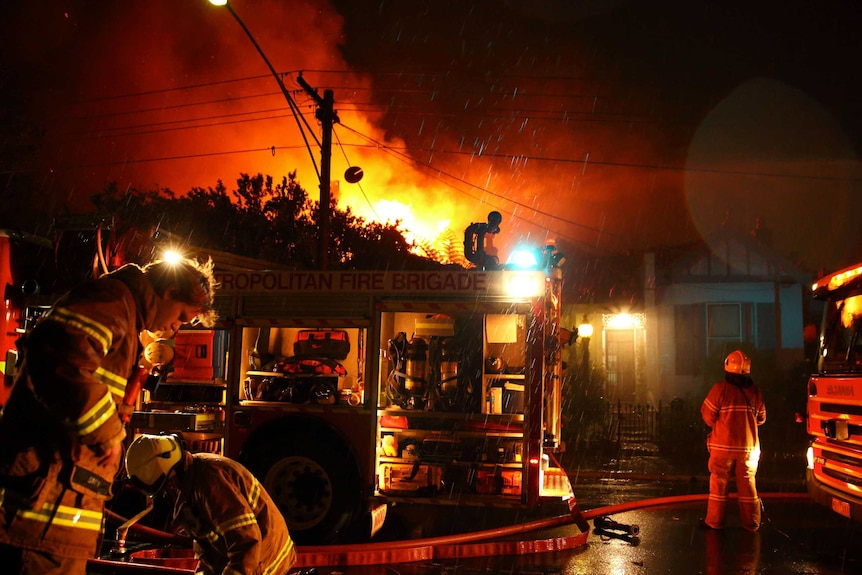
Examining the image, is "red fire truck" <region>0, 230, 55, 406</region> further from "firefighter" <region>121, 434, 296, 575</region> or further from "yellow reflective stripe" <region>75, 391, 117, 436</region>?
"yellow reflective stripe" <region>75, 391, 117, 436</region>

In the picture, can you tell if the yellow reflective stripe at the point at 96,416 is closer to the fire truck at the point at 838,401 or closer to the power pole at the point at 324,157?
the fire truck at the point at 838,401

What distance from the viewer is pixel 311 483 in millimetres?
7078

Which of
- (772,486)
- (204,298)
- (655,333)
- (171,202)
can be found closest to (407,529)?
(204,298)

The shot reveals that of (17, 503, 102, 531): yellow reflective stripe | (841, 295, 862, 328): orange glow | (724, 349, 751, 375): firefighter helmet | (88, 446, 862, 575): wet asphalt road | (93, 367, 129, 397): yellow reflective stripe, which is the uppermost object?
(841, 295, 862, 328): orange glow

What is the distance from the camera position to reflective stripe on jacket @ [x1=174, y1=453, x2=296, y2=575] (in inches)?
132

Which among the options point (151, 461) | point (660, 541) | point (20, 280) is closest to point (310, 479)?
point (660, 541)

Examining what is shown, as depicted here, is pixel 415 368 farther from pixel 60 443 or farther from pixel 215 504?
pixel 60 443

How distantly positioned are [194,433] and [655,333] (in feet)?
55.6

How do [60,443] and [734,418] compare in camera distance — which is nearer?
[60,443]

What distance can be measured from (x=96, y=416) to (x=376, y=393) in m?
4.62

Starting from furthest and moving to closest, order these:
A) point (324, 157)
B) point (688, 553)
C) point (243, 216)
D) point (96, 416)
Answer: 1. point (243, 216)
2. point (324, 157)
3. point (688, 553)
4. point (96, 416)

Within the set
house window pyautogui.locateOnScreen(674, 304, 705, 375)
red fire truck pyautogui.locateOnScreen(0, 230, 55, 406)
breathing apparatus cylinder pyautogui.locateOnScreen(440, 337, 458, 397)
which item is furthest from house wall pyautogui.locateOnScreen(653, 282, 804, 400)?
red fire truck pyautogui.locateOnScreen(0, 230, 55, 406)

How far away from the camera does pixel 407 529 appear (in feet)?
25.8

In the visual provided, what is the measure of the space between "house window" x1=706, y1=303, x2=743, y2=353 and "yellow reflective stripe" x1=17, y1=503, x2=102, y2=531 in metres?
20.1
